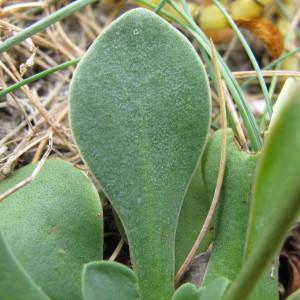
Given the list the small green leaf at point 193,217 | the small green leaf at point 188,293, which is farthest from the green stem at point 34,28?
the small green leaf at point 188,293

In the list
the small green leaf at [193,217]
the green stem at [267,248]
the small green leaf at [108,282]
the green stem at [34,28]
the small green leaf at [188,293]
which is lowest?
the small green leaf at [193,217]

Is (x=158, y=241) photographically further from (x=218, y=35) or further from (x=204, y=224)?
(x=218, y=35)

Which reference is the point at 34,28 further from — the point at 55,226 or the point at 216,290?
the point at 216,290

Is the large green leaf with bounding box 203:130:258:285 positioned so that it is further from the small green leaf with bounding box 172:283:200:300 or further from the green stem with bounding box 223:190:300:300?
the green stem with bounding box 223:190:300:300

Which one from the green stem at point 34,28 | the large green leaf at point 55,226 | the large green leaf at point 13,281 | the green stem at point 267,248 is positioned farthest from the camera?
the green stem at point 34,28

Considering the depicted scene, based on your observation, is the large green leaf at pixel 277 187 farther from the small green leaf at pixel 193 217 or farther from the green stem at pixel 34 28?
the green stem at pixel 34 28

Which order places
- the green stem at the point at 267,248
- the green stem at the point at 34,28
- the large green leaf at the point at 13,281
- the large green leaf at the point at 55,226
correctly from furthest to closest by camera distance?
the green stem at the point at 34,28 < the large green leaf at the point at 55,226 < the large green leaf at the point at 13,281 < the green stem at the point at 267,248

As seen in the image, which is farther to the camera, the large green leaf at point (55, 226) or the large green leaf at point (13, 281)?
the large green leaf at point (55, 226)

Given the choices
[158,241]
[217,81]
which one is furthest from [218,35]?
[158,241]
